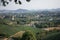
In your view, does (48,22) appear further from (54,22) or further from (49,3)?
(49,3)

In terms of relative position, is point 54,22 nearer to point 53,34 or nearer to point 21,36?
point 53,34

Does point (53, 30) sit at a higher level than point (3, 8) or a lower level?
lower

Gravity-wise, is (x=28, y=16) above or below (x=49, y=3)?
below

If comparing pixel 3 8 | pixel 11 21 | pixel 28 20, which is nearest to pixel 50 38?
pixel 28 20

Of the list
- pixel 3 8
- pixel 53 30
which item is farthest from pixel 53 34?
pixel 3 8

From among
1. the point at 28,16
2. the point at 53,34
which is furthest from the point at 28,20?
the point at 53,34

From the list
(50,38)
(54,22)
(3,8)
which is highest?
(3,8)

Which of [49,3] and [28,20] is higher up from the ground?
[49,3]

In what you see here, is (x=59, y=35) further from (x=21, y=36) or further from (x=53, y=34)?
(x=21, y=36)
